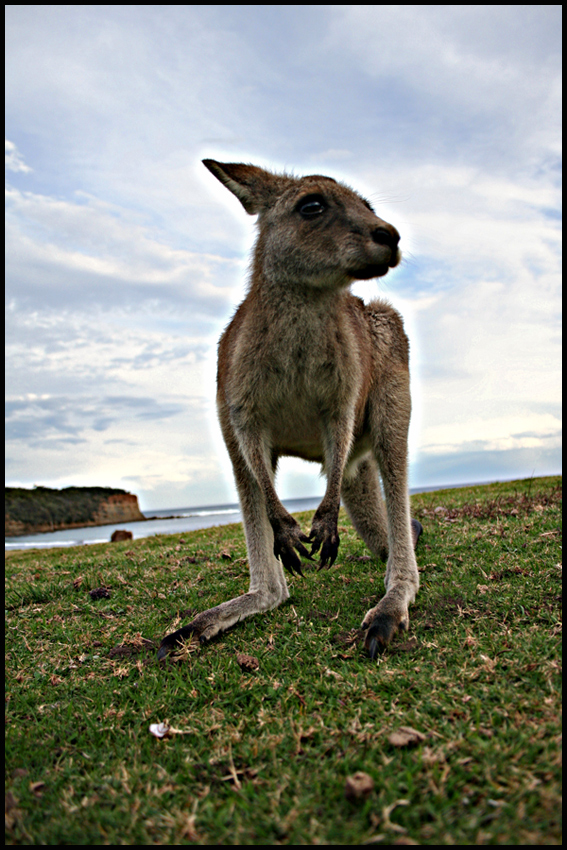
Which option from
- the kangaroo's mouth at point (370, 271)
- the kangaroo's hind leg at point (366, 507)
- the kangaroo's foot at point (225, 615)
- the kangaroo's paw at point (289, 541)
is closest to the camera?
the kangaroo's foot at point (225, 615)

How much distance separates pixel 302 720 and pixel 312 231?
2.60 metres

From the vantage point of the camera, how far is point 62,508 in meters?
41.5

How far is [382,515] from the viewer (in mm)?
4234

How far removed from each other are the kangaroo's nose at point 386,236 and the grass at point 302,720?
212 centimetres

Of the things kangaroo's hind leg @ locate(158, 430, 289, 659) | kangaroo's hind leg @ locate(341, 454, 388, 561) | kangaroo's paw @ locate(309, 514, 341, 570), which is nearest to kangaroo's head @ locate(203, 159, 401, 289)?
kangaroo's hind leg @ locate(158, 430, 289, 659)

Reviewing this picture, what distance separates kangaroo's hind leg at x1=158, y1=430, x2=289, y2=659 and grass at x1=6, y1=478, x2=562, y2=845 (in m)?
0.11

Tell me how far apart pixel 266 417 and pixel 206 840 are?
2.22 metres

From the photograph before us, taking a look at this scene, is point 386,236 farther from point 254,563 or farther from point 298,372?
point 254,563

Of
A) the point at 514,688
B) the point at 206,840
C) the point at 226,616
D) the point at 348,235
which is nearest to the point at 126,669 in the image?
the point at 226,616

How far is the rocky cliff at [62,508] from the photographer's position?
37.2 metres

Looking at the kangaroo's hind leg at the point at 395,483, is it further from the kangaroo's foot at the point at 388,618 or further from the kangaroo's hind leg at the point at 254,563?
the kangaroo's hind leg at the point at 254,563

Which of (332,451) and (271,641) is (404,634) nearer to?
(271,641)

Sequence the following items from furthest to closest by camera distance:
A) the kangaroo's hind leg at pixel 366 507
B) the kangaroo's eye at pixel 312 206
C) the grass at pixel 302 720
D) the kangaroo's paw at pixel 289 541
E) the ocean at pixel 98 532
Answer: the ocean at pixel 98 532 < the kangaroo's hind leg at pixel 366 507 < the kangaroo's eye at pixel 312 206 < the kangaroo's paw at pixel 289 541 < the grass at pixel 302 720

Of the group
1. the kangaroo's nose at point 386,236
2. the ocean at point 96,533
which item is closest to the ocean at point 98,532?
the ocean at point 96,533
